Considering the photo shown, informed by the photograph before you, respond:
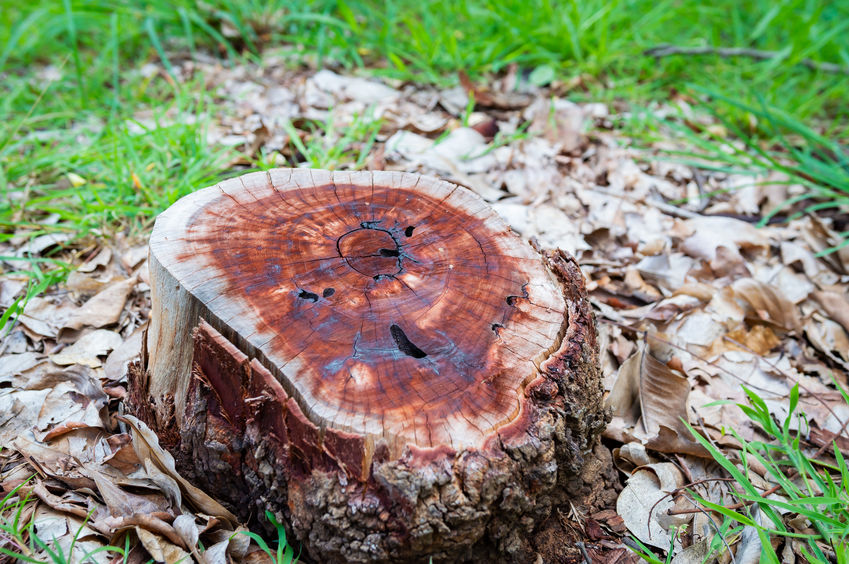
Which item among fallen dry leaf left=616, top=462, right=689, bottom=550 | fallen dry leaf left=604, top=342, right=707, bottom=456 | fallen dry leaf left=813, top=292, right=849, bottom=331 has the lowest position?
fallen dry leaf left=616, top=462, right=689, bottom=550

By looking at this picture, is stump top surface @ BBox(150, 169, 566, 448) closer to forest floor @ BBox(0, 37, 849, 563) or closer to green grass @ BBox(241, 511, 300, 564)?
green grass @ BBox(241, 511, 300, 564)

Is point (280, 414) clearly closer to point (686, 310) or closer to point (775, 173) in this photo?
point (686, 310)

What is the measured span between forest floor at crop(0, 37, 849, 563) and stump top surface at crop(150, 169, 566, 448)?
0.48 meters

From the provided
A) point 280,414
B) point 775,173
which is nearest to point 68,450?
point 280,414

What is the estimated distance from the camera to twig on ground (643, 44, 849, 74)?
3.77 meters

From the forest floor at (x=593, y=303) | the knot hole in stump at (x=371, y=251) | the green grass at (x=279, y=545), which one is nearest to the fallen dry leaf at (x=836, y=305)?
the forest floor at (x=593, y=303)

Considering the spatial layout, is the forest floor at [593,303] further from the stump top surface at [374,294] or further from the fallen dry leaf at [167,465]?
the stump top surface at [374,294]

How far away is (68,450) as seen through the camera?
1.69 metres

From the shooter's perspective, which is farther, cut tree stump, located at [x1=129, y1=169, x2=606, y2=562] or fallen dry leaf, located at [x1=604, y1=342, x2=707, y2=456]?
fallen dry leaf, located at [x1=604, y1=342, x2=707, y2=456]

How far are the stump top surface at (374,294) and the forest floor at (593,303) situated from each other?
48 cm

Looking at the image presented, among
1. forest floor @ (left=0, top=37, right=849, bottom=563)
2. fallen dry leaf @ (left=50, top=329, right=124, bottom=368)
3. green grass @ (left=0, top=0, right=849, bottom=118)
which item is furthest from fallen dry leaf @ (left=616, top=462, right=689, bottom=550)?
green grass @ (left=0, top=0, right=849, bottom=118)

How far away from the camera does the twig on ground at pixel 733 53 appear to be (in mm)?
3770

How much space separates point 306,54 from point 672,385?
116 inches

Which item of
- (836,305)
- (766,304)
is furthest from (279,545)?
(836,305)
